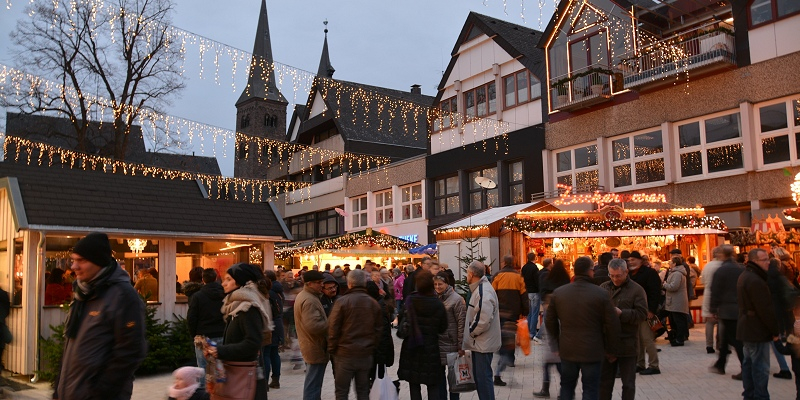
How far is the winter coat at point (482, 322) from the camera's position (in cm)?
760

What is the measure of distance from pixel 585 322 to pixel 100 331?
397 cm

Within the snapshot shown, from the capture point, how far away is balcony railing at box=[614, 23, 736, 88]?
19531 mm

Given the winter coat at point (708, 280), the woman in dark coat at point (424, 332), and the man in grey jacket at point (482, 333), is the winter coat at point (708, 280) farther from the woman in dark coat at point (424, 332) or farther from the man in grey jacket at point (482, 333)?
the woman in dark coat at point (424, 332)

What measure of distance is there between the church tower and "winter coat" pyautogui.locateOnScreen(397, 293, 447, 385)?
53.6 metres

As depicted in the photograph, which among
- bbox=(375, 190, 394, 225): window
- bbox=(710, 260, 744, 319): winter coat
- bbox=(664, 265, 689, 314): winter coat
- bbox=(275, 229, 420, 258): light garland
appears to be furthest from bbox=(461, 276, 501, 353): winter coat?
bbox=(375, 190, 394, 225): window

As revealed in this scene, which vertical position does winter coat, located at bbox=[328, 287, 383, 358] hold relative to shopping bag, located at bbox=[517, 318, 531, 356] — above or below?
above

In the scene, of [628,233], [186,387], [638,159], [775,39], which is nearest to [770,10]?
[775,39]

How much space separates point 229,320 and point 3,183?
25.2 ft

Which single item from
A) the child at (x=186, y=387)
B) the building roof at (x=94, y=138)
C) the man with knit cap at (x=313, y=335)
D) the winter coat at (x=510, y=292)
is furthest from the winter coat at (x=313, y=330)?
the building roof at (x=94, y=138)

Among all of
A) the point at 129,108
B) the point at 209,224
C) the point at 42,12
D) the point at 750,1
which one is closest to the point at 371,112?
the point at 129,108

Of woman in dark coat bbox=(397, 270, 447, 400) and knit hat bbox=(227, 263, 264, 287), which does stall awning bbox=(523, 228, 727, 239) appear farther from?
knit hat bbox=(227, 263, 264, 287)

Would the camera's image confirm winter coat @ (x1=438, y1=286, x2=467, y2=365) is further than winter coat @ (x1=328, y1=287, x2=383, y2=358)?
Yes

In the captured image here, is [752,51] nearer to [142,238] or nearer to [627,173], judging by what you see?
[627,173]

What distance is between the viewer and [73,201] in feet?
39.4
